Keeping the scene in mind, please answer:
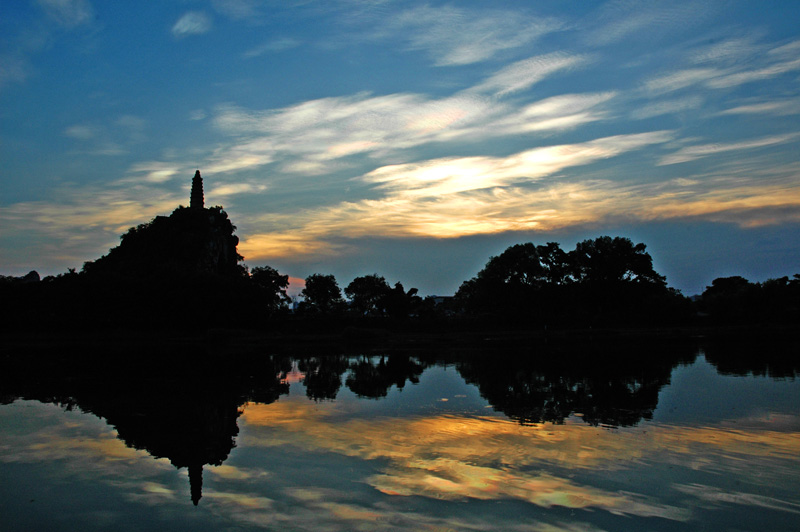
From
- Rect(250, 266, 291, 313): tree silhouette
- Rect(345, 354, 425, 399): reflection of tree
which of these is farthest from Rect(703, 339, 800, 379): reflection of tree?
Rect(250, 266, 291, 313): tree silhouette

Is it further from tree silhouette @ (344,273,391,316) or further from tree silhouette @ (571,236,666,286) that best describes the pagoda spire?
tree silhouette @ (571,236,666,286)

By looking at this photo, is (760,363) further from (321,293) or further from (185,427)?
(321,293)

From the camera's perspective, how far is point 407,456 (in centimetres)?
1148

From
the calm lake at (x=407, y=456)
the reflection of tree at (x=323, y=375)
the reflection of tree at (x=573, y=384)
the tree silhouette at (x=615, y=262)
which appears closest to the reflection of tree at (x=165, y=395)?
the calm lake at (x=407, y=456)

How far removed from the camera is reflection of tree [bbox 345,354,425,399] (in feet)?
73.6

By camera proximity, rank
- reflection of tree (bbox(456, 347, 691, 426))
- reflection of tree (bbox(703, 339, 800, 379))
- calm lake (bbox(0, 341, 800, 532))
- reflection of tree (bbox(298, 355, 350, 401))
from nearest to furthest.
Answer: calm lake (bbox(0, 341, 800, 532))
reflection of tree (bbox(456, 347, 691, 426))
reflection of tree (bbox(298, 355, 350, 401))
reflection of tree (bbox(703, 339, 800, 379))

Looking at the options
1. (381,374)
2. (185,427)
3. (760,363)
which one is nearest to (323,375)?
(381,374)

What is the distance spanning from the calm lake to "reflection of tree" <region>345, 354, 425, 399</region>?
0.42 metres

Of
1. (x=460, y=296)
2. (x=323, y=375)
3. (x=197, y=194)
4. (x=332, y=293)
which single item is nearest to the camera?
(x=323, y=375)

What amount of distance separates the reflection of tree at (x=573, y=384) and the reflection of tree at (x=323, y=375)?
5518 millimetres

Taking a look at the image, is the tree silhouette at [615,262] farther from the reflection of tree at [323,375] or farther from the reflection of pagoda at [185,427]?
the reflection of pagoda at [185,427]

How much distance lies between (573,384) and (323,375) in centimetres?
1161

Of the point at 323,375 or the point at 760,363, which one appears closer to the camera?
the point at 323,375

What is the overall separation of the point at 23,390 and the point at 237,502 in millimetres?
17813
